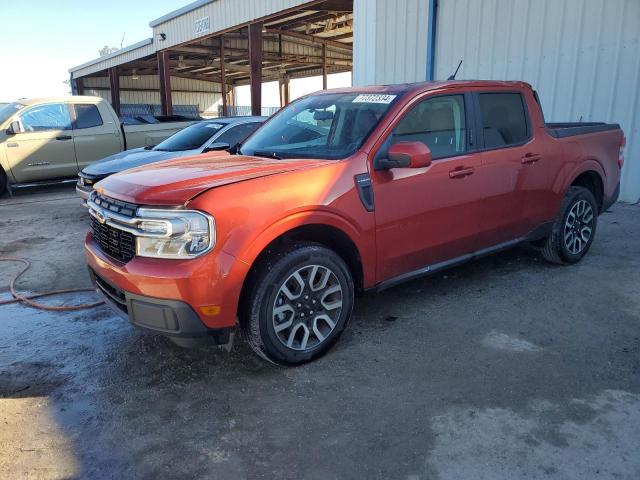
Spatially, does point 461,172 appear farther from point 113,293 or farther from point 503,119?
point 113,293

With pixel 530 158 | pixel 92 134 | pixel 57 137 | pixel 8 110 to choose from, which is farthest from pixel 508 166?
pixel 8 110

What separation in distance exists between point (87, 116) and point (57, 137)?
77 centimetres

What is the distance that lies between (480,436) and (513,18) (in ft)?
27.2

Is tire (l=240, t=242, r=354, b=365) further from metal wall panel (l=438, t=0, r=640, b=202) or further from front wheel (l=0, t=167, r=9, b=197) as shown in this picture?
front wheel (l=0, t=167, r=9, b=197)

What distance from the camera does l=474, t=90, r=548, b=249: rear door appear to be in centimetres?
417

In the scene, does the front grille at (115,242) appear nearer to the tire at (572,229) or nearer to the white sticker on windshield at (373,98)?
the white sticker on windshield at (373,98)

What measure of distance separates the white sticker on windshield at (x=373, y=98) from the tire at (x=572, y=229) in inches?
90.0

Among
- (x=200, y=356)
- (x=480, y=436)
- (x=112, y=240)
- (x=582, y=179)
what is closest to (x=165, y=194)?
(x=112, y=240)

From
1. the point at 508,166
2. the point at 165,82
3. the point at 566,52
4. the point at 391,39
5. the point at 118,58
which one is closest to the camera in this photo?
the point at 508,166

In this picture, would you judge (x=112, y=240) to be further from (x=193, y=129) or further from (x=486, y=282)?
(x=193, y=129)

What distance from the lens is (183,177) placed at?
3084 mm

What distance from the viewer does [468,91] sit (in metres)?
4.11

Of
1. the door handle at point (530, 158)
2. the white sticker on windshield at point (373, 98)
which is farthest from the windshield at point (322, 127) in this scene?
the door handle at point (530, 158)

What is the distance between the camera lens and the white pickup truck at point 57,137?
963 centimetres
